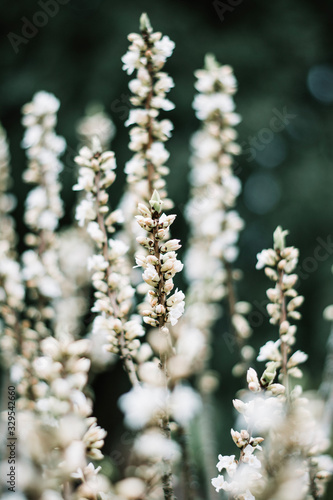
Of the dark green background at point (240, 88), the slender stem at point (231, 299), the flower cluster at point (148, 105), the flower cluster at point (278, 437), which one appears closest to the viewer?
the flower cluster at point (278, 437)

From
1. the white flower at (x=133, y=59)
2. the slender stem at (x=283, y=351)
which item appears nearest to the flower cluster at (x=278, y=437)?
the slender stem at (x=283, y=351)

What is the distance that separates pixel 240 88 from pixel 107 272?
6.53ft

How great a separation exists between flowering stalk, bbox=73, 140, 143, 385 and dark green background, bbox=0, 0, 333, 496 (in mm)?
1499

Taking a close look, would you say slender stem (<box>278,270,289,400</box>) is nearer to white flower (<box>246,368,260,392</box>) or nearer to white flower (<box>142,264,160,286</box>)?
white flower (<box>246,368,260,392</box>)

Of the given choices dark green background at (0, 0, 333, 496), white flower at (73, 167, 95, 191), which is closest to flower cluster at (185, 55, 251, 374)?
white flower at (73, 167, 95, 191)

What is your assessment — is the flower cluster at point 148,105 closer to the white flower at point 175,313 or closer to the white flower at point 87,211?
the white flower at point 87,211

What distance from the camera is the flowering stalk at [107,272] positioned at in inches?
20.9

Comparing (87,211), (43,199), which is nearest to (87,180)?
(87,211)

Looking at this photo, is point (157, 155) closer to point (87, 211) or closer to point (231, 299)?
point (87, 211)

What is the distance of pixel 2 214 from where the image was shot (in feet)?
3.16

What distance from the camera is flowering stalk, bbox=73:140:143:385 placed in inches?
20.9

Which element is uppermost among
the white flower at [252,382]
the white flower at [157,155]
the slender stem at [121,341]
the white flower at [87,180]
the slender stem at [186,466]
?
the white flower at [157,155]

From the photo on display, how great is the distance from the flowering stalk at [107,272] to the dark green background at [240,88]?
4.92 ft

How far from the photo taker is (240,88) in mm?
2328
